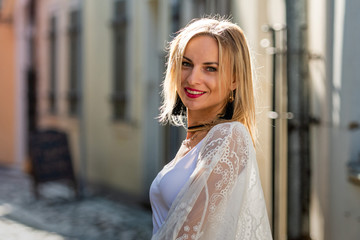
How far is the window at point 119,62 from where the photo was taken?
1030cm

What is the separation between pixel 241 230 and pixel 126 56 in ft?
28.4

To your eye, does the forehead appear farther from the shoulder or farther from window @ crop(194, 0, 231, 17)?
window @ crop(194, 0, 231, 17)

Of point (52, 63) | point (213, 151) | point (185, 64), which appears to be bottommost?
point (213, 151)

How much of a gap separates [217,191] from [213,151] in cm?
13

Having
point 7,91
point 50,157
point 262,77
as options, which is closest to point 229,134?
point 262,77

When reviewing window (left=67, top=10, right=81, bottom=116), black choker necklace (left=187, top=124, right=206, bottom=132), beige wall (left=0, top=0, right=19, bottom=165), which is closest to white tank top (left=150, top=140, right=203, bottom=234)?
black choker necklace (left=187, top=124, right=206, bottom=132)

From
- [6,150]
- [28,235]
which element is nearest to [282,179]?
[28,235]

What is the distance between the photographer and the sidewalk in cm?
656

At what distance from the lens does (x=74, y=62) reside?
504 inches

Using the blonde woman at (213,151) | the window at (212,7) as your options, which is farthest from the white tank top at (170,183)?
the window at (212,7)

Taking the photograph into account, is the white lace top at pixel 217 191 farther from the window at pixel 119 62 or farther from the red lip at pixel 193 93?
the window at pixel 119 62

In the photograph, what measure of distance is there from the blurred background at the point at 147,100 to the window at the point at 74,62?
1.0 inches

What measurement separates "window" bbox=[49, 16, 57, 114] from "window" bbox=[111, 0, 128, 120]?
3.71 metres

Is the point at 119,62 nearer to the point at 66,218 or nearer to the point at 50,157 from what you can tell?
the point at 50,157
